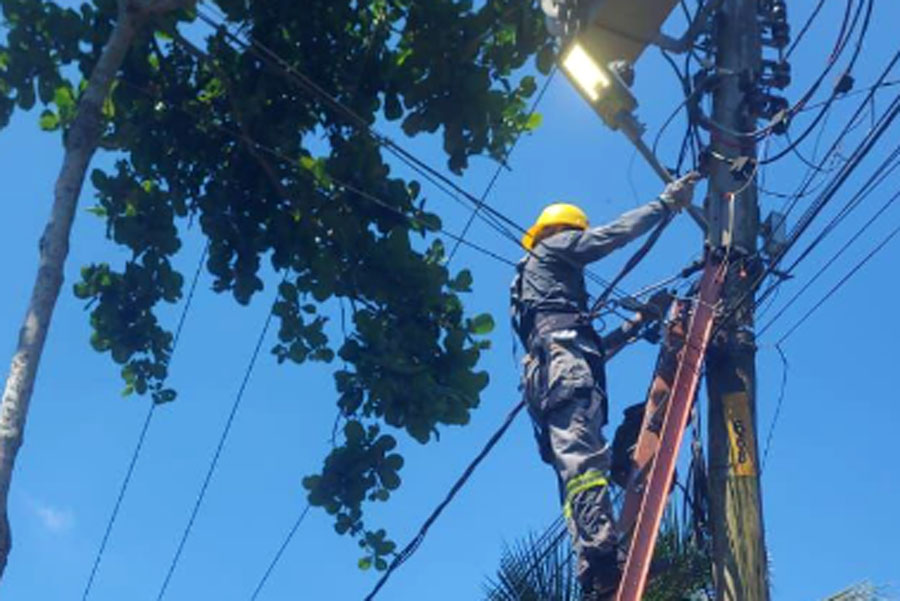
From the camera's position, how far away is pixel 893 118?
5922mm

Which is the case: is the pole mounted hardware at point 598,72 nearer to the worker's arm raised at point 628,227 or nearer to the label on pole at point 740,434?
the worker's arm raised at point 628,227

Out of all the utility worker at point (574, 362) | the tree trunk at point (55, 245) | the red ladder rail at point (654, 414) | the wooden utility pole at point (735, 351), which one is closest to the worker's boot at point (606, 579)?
the utility worker at point (574, 362)

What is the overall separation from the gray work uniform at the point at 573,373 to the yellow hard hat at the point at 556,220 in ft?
0.45

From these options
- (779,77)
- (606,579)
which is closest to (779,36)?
(779,77)

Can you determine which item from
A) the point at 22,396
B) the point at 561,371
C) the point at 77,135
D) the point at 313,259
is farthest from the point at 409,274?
the point at 22,396

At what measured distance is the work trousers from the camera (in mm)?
6375

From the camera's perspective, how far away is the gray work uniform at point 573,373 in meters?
6.42

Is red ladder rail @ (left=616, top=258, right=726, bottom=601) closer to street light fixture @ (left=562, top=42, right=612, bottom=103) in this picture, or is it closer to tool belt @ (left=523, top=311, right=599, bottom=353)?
tool belt @ (left=523, top=311, right=599, bottom=353)

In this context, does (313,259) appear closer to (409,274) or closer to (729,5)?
(409,274)

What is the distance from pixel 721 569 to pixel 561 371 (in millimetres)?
1203

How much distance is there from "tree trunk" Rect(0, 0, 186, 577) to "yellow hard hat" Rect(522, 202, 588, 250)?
231cm

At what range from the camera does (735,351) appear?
22.6ft

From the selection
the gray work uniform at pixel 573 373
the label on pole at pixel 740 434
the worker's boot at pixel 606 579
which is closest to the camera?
the worker's boot at pixel 606 579

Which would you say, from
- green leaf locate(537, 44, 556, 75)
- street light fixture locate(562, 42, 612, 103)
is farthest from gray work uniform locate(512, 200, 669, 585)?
green leaf locate(537, 44, 556, 75)
